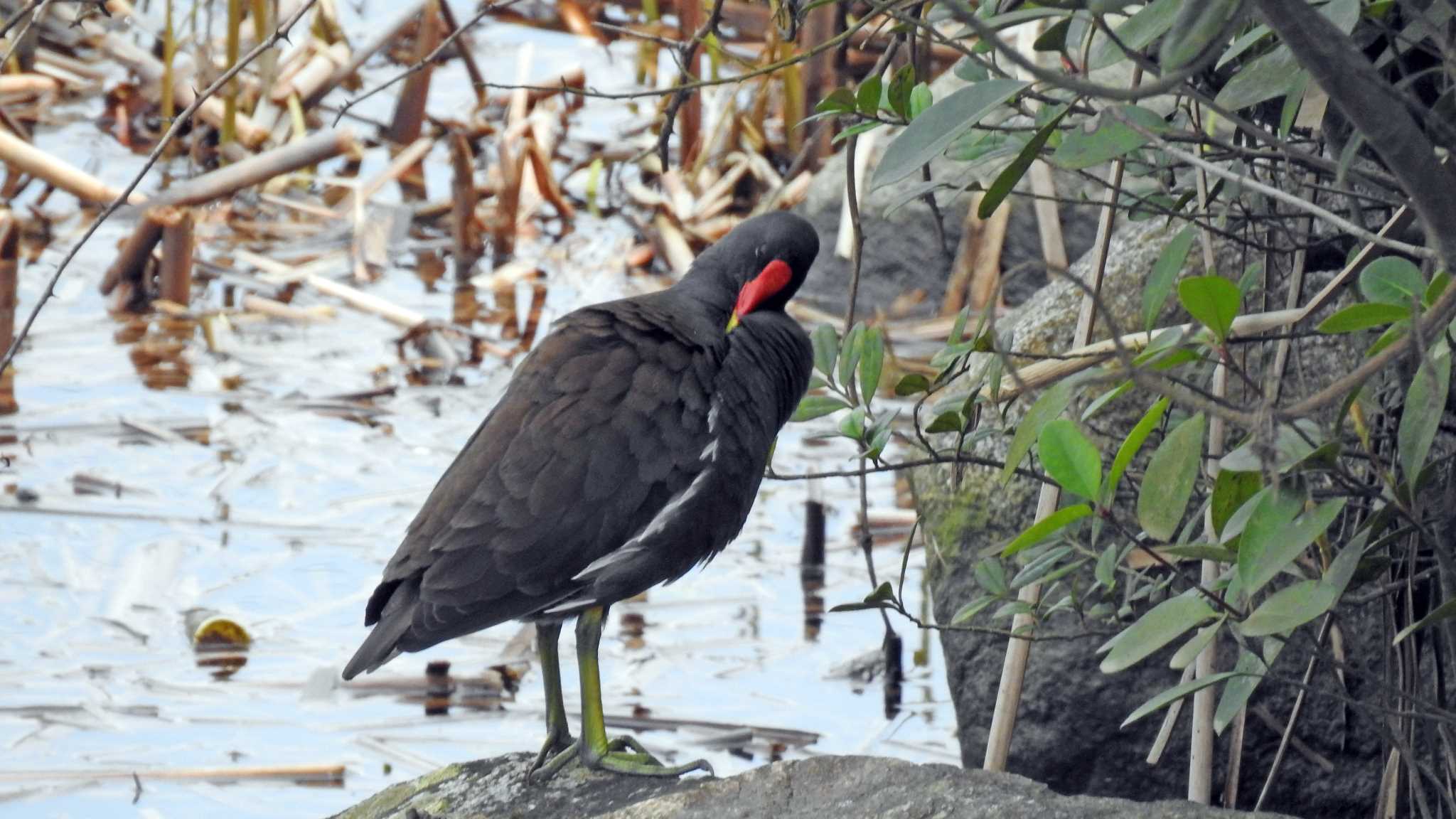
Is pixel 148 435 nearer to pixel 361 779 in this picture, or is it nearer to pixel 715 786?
pixel 361 779

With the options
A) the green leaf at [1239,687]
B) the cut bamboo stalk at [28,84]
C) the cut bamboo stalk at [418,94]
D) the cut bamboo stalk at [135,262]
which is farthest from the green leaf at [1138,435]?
the cut bamboo stalk at [28,84]

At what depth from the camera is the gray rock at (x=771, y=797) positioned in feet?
6.74

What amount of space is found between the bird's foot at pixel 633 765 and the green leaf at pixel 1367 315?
1262 mm

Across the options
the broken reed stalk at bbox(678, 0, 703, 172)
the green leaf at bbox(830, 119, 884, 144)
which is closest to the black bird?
the green leaf at bbox(830, 119, 884, 144)

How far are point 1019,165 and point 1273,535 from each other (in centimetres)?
47

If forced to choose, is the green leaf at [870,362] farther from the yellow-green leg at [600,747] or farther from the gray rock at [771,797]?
the yellow-green leg at [600,747]

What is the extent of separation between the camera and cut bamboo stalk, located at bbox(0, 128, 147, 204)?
18.9 feet

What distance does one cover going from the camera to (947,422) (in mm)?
2203

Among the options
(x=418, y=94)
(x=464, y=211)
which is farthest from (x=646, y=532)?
(x=418, y=94)

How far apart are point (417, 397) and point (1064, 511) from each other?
143 inches

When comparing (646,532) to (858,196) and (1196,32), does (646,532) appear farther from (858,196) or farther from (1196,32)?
(858,196)

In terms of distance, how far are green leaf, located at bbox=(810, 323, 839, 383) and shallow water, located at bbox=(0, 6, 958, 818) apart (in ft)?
3.73

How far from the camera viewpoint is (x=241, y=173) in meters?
5.86

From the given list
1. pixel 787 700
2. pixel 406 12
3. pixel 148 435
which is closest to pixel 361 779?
pixel 787 700
